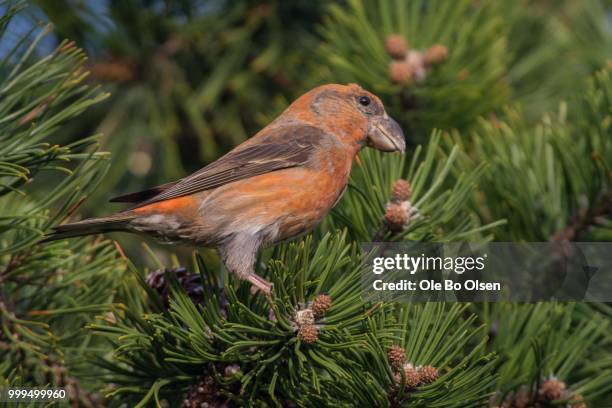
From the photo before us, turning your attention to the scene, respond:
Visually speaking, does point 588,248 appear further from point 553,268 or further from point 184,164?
point 184,164

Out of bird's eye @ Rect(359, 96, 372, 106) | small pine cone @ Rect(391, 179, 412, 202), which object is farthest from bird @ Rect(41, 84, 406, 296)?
small pine cone @ Rect(391, 179, 412, 202)

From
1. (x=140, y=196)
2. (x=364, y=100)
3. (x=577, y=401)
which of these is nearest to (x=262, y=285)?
(x=140, y=196)

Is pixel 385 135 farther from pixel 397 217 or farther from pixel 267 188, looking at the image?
pixel 397 217

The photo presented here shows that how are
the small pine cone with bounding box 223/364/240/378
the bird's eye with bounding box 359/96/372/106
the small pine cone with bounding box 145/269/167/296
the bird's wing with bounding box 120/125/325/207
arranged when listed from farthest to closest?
1. the bird's eye with bounding box 359/96/372/106
2. the bird's wing with bounding box 120/125/325/207
3. the small pine cone with bounding box 145/269/167/296
4. the small pine cone with bounding box 223/364/240/378

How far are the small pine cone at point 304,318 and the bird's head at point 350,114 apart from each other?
1.16 m

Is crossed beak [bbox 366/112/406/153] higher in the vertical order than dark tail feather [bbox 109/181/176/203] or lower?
lower

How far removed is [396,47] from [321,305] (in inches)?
61.1

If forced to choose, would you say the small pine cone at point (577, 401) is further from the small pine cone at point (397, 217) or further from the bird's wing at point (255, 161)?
the bird's wing at point (255, 161)

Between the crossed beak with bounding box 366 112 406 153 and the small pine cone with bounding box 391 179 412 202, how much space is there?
0.42 meters

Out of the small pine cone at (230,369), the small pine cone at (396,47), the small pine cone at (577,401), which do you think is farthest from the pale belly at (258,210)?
the small pine cone at (577,401)

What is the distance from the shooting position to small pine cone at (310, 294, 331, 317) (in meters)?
2.19

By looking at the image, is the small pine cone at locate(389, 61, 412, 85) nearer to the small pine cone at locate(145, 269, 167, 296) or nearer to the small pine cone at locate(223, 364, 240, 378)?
the small pine cone at locate(145, 269, 167, 296)

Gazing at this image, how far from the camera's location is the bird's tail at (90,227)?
8.59 ft

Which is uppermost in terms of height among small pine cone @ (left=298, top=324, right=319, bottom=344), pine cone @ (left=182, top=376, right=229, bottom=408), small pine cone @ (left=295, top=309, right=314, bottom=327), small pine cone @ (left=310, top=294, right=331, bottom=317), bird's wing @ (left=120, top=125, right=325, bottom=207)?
small pine cone @ (left=310, top=294, right=331, bottom=317)
